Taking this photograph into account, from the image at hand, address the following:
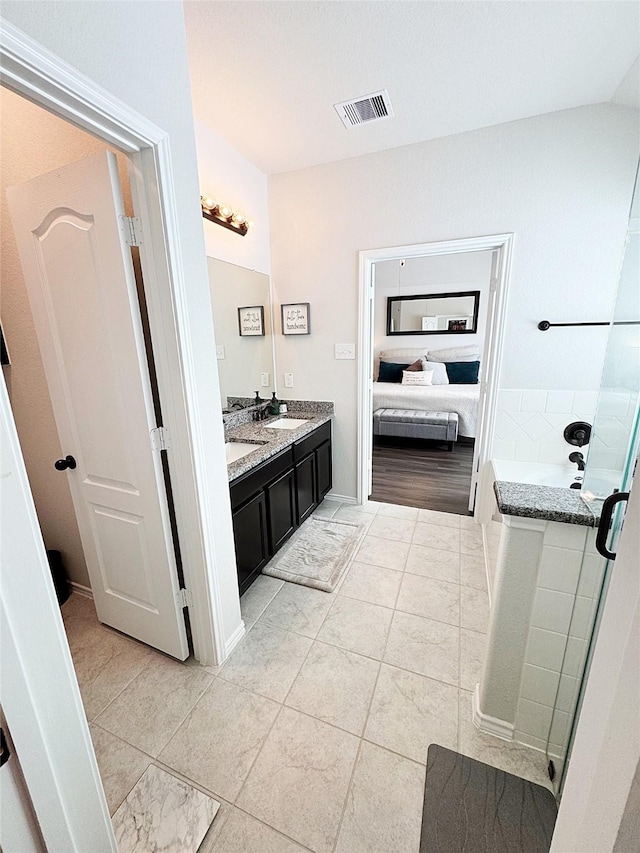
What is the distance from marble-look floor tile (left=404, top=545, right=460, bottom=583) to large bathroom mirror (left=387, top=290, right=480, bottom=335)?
4239 mm

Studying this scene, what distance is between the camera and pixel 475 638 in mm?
1748

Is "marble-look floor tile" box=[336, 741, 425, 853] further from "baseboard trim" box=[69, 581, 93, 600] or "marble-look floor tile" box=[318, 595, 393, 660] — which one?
"baseboard trim" box=[69, 581, 93, 600]

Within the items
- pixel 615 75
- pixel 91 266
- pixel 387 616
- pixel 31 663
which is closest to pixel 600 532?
pixel 31 663

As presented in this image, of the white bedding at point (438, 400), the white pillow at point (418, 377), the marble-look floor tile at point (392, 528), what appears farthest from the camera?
the white pillow at point (418, 377)

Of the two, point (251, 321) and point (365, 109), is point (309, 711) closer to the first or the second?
point (251, 321)

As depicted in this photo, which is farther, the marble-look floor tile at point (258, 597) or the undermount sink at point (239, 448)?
the undermount sink at point (239, 448)

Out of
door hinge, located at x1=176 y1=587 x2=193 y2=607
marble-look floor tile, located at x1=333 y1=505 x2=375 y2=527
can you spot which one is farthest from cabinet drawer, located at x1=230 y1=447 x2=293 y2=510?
marble-look floor tile, located at x1=333 y1=505 x2=375 y2=527

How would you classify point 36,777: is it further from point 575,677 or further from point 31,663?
point 575,677

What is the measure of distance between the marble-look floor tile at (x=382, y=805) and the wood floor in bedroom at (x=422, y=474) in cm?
205

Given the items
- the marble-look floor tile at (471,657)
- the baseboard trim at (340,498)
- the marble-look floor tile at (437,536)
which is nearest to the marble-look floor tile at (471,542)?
the marble-look floor tile at (437,536)

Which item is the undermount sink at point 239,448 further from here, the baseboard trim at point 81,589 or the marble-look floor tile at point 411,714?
the marble-look floor tile at point 411,714

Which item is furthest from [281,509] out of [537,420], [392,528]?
[537,420]

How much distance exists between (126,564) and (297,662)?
3.10 ft

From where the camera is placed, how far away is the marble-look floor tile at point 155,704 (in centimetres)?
133
